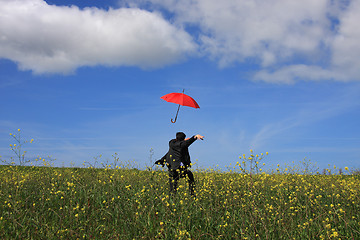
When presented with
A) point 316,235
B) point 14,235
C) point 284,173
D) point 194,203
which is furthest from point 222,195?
point 284,173

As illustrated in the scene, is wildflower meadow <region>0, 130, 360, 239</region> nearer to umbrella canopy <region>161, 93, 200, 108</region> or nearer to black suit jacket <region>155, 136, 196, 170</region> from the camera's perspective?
black suit jacket <region>155, 136, 196, 170</region>

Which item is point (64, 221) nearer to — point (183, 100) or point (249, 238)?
point (249, 238)

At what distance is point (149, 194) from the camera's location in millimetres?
6977

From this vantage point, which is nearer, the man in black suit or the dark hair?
the man in black suit

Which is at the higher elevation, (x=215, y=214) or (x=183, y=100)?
(x=183, y=100)

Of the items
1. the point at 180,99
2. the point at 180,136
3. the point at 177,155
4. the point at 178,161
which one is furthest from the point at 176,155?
the point at 180,99

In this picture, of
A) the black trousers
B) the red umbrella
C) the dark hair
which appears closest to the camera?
the black trousers

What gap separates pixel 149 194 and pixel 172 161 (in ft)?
5.24

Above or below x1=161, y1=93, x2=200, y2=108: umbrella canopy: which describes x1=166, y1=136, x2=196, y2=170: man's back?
below

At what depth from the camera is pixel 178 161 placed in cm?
824

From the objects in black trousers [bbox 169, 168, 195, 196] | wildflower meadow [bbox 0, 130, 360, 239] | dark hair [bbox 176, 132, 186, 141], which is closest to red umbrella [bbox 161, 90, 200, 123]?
dark hair [bbox 176, 132, 186, 141]

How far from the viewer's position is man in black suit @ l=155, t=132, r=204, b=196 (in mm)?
8095

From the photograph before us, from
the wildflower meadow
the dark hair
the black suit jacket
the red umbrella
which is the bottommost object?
the wildflower meadow

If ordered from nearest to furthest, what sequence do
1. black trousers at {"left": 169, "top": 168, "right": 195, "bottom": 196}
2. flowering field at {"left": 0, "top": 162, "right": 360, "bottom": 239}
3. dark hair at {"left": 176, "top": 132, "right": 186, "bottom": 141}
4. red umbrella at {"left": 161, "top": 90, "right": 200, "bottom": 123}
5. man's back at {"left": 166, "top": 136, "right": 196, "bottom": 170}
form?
flowering field at {"left": 0, "top": 162, "right": 360, "bottom": 239} → black trousers at {"left": 169, "top": 168, "right": 195, "bottom": 196} → man's back at {"left": 166, "top": 136, "right": 196, "bottom": 170} → dark hair at {"left": 176, "top": 132, "right": 186, "bottom": 141} → red umbrella at {"left": 161, "top": 90, "right": 200, "bottom": 123}
